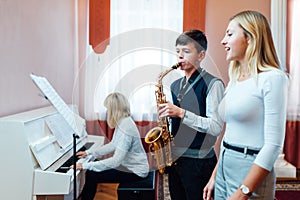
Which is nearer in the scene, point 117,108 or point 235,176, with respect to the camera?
point 235,176

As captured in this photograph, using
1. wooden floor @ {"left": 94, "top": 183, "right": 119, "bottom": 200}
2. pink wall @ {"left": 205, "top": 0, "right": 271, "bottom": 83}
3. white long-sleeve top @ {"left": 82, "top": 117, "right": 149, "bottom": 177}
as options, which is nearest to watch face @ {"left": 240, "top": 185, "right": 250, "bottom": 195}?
white long-sleeve top @ {"left": 82, "top": 117, "right": 149, "bottom": 177}

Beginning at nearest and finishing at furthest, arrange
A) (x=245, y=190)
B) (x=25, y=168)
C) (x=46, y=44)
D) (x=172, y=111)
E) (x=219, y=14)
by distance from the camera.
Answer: (x=245, y=190) < (x=172, y=111) < (x=25, y=168) < (x=46, y=44) < (x=219, y=14)

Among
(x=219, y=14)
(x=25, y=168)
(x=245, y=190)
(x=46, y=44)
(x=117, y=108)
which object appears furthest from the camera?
(x=219, y=14)

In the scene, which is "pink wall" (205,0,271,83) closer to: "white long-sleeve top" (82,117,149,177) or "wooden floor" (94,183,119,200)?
"white long-sleeve top" (82,117,149,177)

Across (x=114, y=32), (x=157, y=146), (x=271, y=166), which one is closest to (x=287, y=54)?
(x=114, y=32)

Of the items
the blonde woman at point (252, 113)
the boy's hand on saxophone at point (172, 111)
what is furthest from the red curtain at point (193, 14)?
the blonde woman at point (252, 113)

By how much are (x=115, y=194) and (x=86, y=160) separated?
0.35 meters

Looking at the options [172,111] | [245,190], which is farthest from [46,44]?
[245,190]

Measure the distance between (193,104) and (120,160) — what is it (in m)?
0.84

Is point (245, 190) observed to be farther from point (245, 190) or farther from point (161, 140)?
point (161, 140)

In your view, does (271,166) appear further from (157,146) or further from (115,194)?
(115,194)

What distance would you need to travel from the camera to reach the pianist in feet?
7.15

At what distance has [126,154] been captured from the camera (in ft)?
7.23

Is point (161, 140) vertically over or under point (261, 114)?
under
